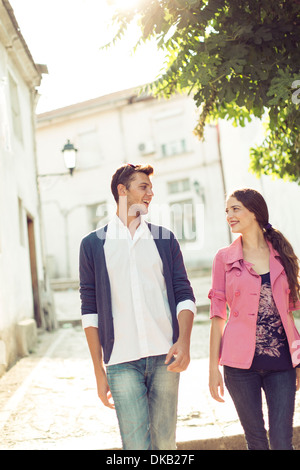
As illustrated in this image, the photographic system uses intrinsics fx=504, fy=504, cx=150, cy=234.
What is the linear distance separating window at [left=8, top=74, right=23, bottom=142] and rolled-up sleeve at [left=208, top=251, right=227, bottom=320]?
862cm

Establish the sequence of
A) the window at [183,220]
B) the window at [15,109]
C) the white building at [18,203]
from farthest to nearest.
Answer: the window at [183,220] < the window at [15,109] < the white building at [18,203]

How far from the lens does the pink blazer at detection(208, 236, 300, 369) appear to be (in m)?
2.79

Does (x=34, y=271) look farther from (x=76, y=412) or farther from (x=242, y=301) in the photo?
(x=242, y=301)

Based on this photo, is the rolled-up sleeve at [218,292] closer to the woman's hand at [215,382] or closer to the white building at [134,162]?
the woman's hand at [215,382]

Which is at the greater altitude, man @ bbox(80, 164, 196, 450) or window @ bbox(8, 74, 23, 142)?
window @ bbox(8, 74, 23, 142)

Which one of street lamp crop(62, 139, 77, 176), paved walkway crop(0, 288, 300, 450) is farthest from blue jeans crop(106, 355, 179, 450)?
street lamp crop(62, 139, 77, 176)

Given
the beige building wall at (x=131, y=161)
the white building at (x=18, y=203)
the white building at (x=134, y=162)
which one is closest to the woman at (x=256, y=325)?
the white building at (x=18, y=203)

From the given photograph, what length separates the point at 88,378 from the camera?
6.63 m

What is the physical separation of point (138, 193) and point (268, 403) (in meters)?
1.36

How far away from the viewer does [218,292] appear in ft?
9.87

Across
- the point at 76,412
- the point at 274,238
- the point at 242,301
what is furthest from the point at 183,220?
the point at 242,301

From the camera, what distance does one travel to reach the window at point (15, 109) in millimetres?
10619

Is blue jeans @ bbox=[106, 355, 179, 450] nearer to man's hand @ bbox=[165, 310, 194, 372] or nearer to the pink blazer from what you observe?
man's hand @ bbox=[165, 310, 194, 372]

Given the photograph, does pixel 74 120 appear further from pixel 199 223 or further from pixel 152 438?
pixel 152 438
